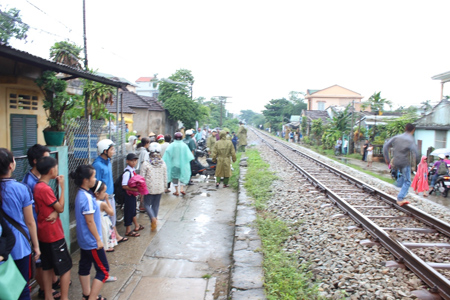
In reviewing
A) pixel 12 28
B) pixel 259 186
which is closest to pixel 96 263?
pixel 259 186

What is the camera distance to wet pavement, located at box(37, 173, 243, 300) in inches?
159

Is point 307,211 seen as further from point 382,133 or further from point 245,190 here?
point 382,133

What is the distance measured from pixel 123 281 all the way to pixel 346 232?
11.6 ft

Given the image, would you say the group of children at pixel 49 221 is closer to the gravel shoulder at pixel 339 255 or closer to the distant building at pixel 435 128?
the gravel shoulder at pixel 339 255

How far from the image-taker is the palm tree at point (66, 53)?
512 inches

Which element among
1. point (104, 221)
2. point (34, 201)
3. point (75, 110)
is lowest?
point (104, 221)

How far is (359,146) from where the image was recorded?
25234 millimetres

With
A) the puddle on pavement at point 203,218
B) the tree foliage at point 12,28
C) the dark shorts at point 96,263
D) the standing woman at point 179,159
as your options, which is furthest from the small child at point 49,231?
the tree foliage at point 12,28

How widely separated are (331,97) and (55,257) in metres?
67.9

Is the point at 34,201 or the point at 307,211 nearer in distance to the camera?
the point at 34,201

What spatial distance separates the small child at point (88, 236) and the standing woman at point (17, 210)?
59 cm

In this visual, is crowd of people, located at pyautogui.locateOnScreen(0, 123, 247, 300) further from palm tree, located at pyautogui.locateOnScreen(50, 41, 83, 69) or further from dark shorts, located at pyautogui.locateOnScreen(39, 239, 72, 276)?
palm tree, located at pyautogui.locateOnScreen(50, 41, 83, 69)

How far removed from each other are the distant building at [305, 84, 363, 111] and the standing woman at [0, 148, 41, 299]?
66.6 metres

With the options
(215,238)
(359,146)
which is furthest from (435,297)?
(359,146)
